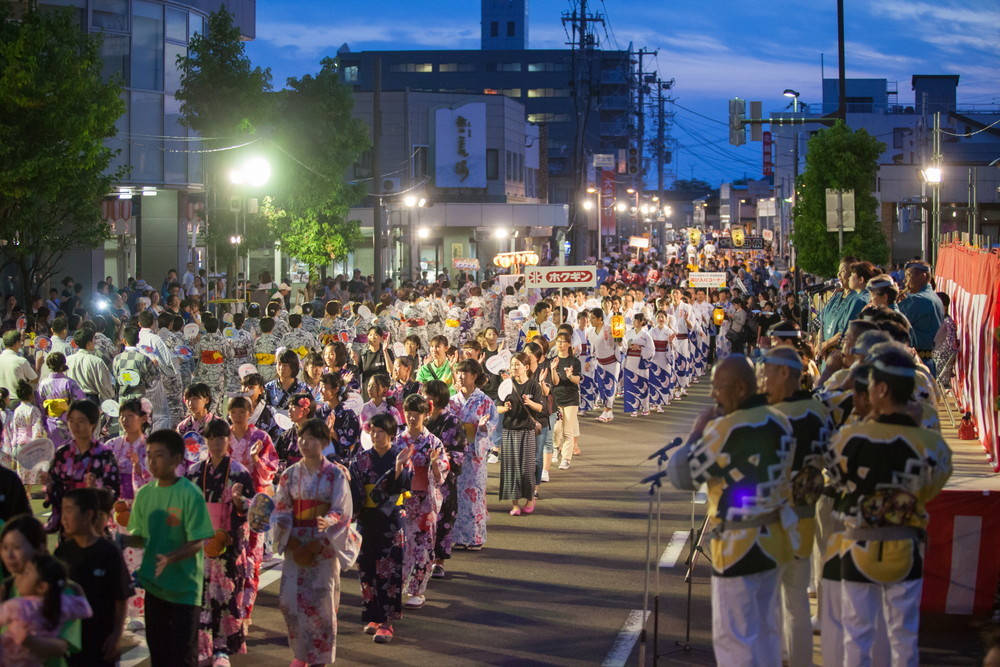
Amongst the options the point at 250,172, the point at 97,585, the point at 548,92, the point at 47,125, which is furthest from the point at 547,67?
the point at 97,585

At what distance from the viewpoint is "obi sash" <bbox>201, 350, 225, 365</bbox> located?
55.6 feet

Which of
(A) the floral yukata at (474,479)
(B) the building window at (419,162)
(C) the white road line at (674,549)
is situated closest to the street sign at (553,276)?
(C) the white road line at (674,549)

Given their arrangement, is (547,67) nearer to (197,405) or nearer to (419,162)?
(419,162)

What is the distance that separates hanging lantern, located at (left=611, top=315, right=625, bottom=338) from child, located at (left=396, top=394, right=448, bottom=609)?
12.3 meters

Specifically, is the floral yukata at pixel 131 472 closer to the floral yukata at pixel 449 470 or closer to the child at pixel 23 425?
the floral yukata at pixel 449 470

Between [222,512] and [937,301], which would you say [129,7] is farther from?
[222,512]

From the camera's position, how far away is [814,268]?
28391mm

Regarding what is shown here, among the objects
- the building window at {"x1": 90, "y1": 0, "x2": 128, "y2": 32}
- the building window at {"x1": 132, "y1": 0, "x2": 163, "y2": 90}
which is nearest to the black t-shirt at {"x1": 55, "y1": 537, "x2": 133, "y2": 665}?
the building window at {"x1": 90, "y1": 0, "x2": 128, "y2": 32}

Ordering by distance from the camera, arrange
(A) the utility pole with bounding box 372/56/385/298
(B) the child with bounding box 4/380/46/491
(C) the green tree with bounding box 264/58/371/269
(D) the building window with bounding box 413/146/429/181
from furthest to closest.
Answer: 1. (D) the building window with bounding box 413/146/429/181
2. (C) the green tree with bounding box 264/58/371/269
3. (A) the utility pole with bounding box 372/56/385/298
4. (B) the child with bounding box 4/380/46/491

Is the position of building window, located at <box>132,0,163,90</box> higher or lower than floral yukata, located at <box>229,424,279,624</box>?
higher

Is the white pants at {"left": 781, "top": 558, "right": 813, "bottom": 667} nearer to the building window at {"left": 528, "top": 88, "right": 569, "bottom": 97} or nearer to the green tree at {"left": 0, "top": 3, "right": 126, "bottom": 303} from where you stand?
the green tree at {"left": 0, "top": 3, "right": 126, "bottom": 303}

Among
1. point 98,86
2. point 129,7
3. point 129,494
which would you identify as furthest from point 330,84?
point 129,494

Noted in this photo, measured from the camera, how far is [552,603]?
961 cm

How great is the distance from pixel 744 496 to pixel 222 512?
11.5 ft
